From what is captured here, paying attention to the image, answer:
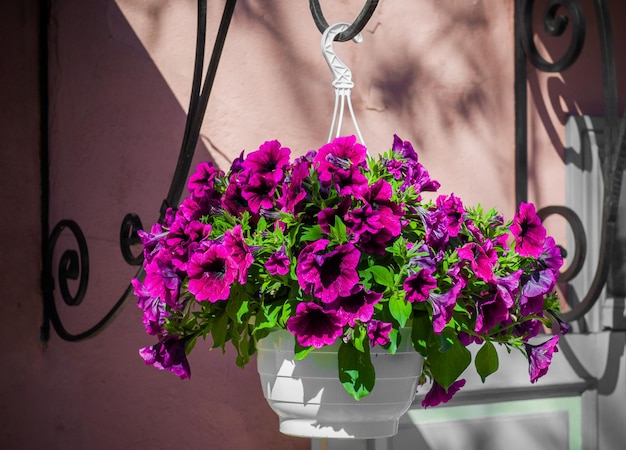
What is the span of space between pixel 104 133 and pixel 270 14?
46cm

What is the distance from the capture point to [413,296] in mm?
922

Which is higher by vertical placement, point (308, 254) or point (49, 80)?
point (49, 80)

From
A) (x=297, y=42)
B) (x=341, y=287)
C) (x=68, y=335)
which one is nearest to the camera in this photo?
(x=341, y=287)

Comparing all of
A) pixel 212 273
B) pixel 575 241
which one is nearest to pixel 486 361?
pixel 212 273

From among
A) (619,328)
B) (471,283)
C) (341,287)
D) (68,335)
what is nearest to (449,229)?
(471,283)

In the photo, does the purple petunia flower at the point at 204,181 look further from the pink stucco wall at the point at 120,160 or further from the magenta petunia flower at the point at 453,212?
the pink stucco wall at the point at 120,160

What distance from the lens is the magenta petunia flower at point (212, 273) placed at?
95 cm

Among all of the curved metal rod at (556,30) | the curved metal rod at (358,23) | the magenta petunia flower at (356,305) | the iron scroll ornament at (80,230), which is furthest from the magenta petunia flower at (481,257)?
the curved metal rod at (556,30)

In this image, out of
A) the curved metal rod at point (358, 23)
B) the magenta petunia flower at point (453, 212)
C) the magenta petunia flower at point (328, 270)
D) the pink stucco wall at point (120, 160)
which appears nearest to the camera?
the magenta petunia flower at point (328, 270)

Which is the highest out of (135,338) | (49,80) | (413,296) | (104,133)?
(49,80)

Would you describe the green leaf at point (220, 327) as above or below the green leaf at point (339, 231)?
below

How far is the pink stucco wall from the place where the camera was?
5.72 ft

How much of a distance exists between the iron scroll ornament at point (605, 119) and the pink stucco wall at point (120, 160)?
0.50 m

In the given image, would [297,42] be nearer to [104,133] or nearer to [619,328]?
[104,133]
